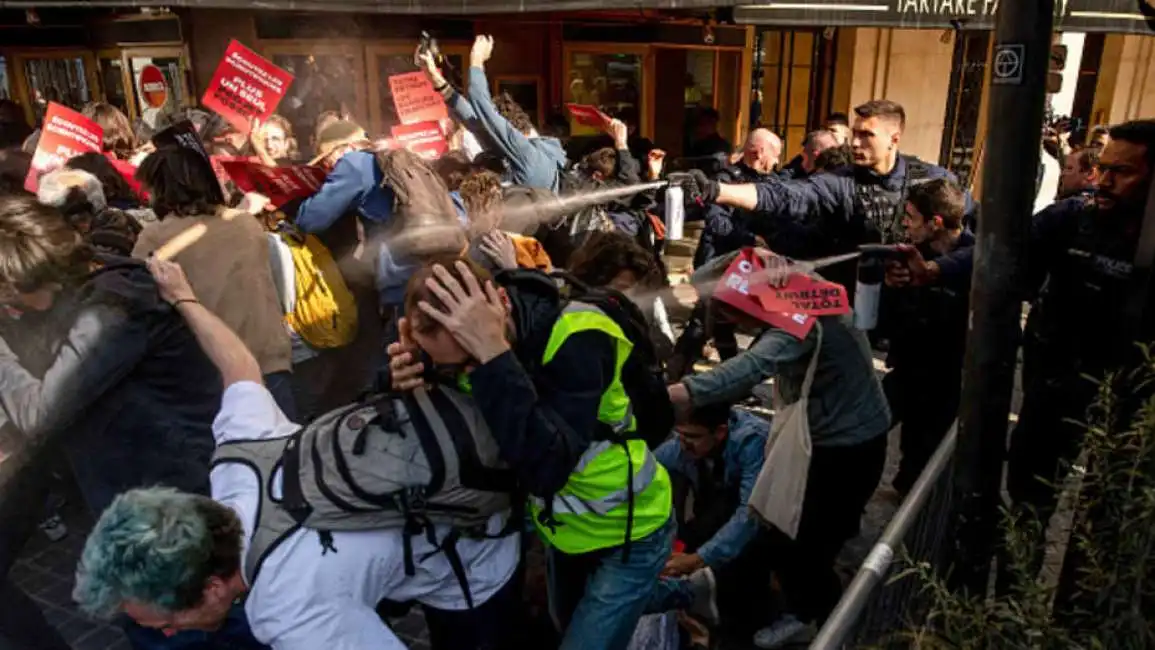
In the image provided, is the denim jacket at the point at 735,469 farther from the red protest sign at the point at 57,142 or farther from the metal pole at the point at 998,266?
the red protest sign at the point at 57,142

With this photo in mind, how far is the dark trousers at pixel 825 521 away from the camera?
131 inches

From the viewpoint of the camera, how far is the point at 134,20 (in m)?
8.76

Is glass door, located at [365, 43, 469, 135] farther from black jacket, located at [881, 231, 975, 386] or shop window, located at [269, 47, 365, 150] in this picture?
black jacket, located at [881, 231, 975, 386]

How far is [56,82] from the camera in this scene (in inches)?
404

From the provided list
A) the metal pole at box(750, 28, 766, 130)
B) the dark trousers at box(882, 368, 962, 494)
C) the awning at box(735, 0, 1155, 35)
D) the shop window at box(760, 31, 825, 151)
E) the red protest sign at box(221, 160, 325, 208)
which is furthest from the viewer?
the shop window at box(760, 31, 825, 151)

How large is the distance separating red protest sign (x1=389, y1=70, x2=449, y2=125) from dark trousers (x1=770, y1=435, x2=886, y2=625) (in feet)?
12.4

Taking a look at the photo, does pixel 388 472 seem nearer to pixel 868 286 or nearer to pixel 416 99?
pixel 868 286

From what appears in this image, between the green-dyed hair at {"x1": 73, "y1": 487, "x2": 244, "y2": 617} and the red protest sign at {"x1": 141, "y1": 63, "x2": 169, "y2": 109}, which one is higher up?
the red protest sign at {"x1": 141, "y1": 63, "x2": 169, "y2": 109}

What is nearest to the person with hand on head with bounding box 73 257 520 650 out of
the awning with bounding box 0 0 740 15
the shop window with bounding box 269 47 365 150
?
the awning with bounding box 0 0 740 15

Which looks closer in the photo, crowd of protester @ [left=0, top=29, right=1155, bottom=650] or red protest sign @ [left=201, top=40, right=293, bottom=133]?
crowd of protester @ [left=0, top=29, right=1155, bottom=650]

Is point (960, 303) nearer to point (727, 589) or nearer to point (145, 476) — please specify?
point (727, 589)

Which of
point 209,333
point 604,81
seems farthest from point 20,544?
point 604,81

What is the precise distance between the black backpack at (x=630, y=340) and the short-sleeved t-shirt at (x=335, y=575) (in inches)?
21.2

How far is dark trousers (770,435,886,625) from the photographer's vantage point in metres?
3.34
